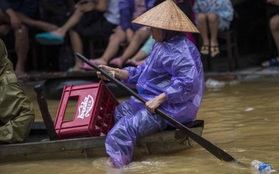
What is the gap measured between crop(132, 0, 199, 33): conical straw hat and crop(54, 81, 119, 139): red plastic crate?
2.28 ft

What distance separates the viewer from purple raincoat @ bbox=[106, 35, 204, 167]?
5598 millimetres

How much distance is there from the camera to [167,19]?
5.80 m

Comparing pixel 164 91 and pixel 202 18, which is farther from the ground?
pixel 164 91

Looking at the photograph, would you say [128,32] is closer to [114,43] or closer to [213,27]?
[114,43]

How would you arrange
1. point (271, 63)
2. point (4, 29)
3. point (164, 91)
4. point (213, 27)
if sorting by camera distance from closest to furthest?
point (164, 91)
point (213, 27)
point (271, 63)
point (4, 29)

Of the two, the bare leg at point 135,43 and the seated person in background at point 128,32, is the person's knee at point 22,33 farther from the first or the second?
the bare leg at point 135,43

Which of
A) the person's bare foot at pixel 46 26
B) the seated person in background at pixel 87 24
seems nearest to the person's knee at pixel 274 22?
the seated person in background at pixel 87 24

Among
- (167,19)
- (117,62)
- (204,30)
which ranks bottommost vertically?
(117,62)

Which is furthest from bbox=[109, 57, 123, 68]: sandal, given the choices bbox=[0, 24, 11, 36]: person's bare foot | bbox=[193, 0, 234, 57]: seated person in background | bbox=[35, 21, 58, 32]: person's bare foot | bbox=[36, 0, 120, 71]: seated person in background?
bbox=[0, 24, 11, 36]: person's bare foot

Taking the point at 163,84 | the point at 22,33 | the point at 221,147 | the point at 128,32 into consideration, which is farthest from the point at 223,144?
the point at 22,33

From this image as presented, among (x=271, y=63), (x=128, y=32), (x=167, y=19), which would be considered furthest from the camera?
(x=271, y=63)

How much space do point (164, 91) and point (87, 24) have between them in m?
5.21

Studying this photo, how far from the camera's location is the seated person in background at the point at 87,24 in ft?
34.5

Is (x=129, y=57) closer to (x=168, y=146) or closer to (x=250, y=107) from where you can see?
(x=250, y=107)
